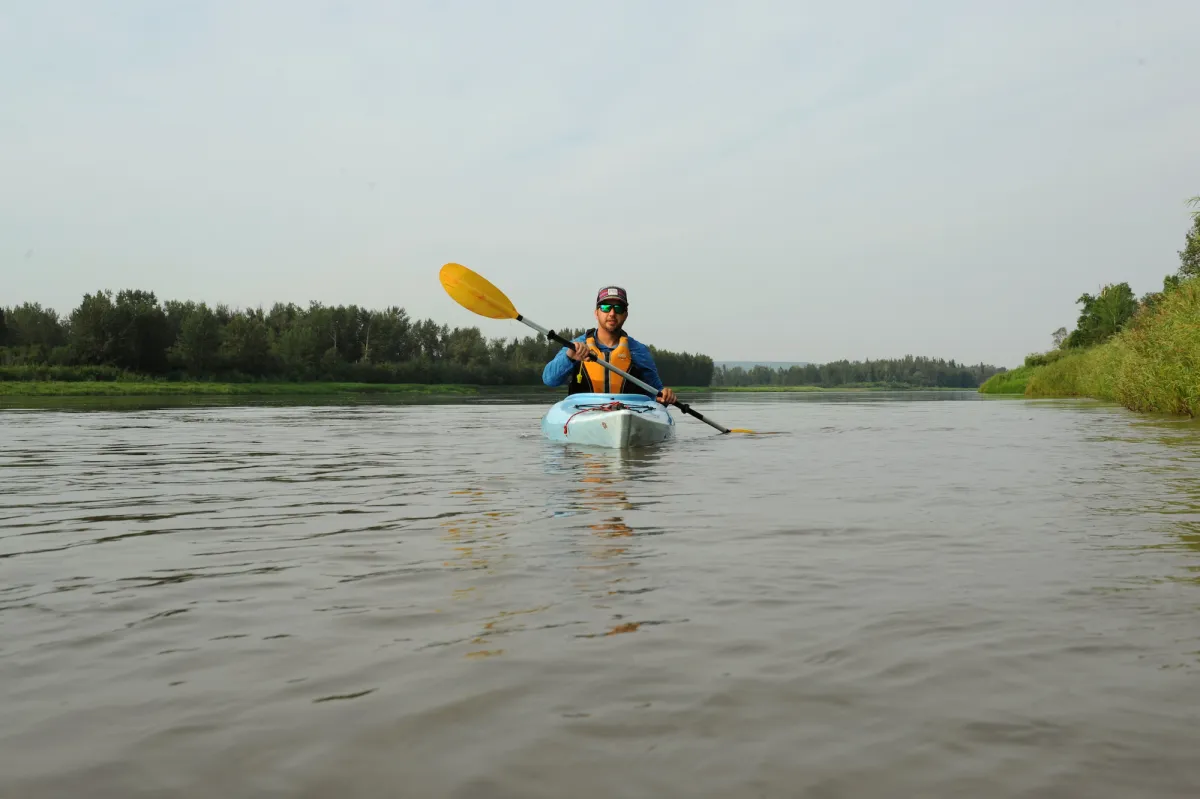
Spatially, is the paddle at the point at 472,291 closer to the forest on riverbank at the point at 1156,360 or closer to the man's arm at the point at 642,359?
the man's arm at the point at 642,359

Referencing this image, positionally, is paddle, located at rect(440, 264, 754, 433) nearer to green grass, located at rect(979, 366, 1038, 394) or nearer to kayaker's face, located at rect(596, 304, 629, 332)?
kayaker's face, located at rect(596, 304, 629, 332)

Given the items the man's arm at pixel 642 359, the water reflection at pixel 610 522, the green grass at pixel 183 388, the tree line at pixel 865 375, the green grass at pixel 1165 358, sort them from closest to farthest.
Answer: the water reflection at pixel 610 522 < the man's arm at pixel 642 359 < the green grass at pixel 1165 358 < the green grass at pixel 183 388 < the tree line at pixel 865 375

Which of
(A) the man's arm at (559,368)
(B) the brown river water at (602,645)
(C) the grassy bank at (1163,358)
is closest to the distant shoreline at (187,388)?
(A) the man's arm at (559,368)

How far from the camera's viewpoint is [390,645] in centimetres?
312

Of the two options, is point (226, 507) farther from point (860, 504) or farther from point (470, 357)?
point (470, 357)

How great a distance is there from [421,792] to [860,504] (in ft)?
17.3

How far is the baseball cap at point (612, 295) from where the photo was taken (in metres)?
12.1

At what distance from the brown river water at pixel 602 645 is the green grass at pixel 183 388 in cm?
4043

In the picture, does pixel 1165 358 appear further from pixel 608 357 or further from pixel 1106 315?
pixel 1106 315

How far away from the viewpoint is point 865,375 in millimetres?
167125

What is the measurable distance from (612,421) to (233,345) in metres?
56.0

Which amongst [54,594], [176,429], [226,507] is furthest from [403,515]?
[176,429]

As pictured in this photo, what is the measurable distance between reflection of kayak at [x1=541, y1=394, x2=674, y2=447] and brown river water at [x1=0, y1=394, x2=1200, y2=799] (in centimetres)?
431

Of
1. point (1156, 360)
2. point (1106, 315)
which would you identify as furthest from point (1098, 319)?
point (1156, 360)
